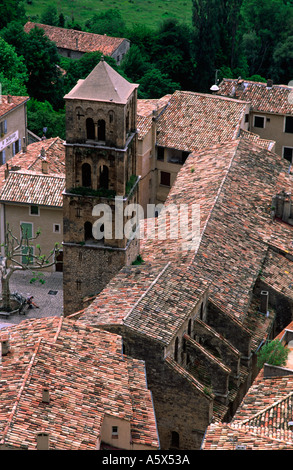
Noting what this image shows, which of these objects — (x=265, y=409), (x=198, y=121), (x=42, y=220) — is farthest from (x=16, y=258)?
(x=265, y=409)

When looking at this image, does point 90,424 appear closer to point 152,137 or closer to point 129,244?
point 129,244

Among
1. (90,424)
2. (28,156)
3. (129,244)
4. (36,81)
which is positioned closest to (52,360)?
(90,424)

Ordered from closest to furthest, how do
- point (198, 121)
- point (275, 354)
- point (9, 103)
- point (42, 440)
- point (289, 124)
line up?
point (42, 440) → point (275, 354) → point (198, 121) → point (289, 124) → point (9, 103)

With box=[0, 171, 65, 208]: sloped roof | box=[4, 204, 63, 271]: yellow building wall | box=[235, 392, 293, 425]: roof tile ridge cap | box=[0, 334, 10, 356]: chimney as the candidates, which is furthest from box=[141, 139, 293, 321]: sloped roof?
box=[0, 334, 10, 356]: chimney

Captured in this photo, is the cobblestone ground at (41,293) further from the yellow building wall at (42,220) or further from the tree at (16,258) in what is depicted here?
the yellow building wall at (42,220)

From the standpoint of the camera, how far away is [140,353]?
48250mm

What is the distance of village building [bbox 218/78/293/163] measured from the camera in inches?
3285

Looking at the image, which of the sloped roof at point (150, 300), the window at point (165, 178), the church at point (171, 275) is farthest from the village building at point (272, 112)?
the sloped roof at point (150, 300)

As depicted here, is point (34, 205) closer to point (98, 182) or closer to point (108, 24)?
point (98, 182)

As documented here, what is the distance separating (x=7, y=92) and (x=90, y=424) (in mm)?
56928

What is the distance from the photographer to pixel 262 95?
85000mm

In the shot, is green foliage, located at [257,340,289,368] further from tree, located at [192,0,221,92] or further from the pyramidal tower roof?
tree, located at [192,0,221,92]

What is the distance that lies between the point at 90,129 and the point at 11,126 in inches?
1300

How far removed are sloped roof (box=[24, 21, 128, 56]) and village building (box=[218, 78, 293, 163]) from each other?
33525 mm
